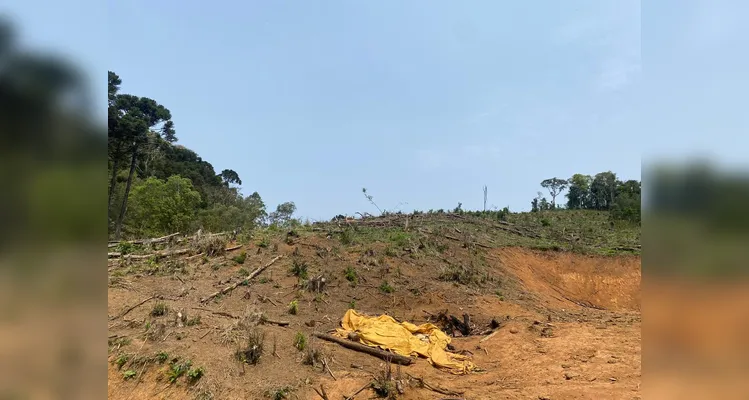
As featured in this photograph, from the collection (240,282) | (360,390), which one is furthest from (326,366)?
(240,282)

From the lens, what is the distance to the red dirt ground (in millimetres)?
6152

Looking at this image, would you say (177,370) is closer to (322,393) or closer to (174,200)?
(322,393)

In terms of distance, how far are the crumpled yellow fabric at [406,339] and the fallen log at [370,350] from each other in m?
0.24

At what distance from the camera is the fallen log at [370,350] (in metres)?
7.61

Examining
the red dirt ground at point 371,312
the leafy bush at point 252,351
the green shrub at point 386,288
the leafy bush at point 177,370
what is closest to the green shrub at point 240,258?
the red dirt ground at point 371,312

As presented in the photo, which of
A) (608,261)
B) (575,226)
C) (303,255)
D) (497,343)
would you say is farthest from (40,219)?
(575,226)

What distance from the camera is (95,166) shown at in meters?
1.38

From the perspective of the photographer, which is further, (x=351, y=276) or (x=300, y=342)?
(x=351, y=276)

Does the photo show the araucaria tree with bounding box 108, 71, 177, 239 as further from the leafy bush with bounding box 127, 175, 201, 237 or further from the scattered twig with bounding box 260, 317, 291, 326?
the scattered twig with bounding box 260, 317, 291, 326

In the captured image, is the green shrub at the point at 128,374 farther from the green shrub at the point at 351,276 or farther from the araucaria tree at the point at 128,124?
the green shrub at the point at 351,276

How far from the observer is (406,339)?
8414 mm

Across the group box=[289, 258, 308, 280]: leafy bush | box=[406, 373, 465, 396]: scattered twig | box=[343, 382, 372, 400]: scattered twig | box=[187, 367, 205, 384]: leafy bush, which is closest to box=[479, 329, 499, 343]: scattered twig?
box=[406, 373, 465, 396]: scattered twig

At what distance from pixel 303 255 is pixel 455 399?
8.18 m

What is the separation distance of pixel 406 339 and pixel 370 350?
2.70 ft
